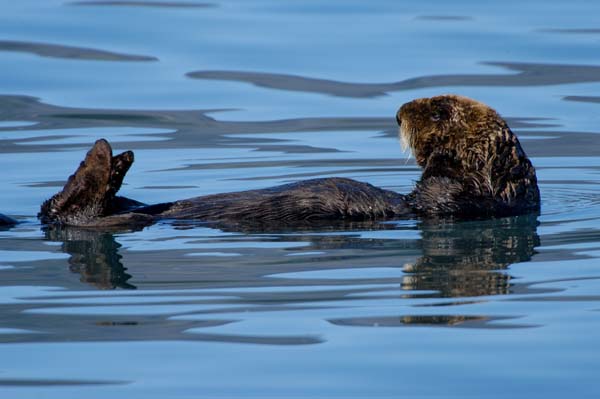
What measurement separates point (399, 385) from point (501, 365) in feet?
1.33

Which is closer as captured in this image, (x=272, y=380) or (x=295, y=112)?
(x=272, y=380)

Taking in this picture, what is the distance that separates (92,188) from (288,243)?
1.13 m

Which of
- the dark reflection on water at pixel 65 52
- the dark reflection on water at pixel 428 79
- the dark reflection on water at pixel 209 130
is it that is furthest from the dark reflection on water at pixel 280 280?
the dark reflection on water at pixel 65 52

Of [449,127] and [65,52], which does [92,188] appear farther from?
[65,52]

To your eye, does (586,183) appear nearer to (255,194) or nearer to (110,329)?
(255,194)

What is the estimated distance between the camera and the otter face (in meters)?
7.50

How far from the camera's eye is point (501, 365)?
4551 mm

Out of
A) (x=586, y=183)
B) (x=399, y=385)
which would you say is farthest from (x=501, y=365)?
(x=586, y=183)

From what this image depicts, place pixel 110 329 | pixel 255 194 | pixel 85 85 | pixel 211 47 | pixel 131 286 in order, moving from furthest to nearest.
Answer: pixel 211 47 → pixel 85 85 → pixel 255 194 → pixel 131 286 → pixel 110 329

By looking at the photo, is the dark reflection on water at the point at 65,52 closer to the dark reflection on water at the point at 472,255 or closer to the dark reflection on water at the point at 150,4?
the dark reflection on water at the point at 150,4

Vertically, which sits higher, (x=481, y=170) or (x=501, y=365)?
(x=481, y=170)

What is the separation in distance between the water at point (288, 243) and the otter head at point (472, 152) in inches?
9.4

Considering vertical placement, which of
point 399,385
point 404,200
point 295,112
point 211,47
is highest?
point 211,47

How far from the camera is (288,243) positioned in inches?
267
